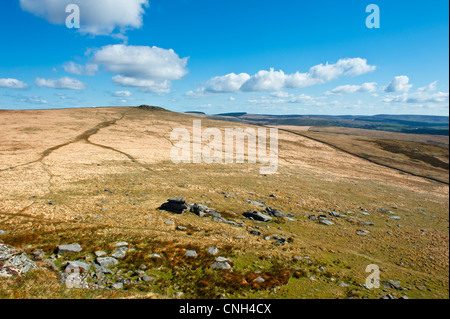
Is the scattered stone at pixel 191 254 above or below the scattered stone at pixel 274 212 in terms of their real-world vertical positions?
above

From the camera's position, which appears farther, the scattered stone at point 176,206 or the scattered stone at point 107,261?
the scattered stone at point 176,206

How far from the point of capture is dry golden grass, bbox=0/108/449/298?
52.5 ft

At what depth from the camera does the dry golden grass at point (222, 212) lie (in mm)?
16000

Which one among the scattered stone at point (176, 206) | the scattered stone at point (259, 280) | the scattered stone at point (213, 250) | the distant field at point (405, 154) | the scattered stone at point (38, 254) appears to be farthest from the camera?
the distant field at point (405, 154)

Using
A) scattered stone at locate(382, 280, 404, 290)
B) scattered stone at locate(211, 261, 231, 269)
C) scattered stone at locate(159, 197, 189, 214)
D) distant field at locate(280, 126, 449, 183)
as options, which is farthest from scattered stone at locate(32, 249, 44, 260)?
distant field at locate(280, 126, 449, 183)

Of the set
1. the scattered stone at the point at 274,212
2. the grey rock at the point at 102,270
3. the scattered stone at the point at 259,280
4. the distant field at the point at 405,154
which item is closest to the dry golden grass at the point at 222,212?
the scattered stone at the point at 259,280

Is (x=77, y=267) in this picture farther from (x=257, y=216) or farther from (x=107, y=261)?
(x=257, y=216)

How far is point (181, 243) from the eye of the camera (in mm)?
18484

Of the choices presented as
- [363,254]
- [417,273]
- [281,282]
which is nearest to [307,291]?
[281,282]

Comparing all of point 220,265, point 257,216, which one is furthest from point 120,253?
point 257,216

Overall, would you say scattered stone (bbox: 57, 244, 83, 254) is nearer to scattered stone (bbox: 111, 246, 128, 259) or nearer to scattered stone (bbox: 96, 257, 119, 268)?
scattered stone (bbox: 96, 257, 119, 268)

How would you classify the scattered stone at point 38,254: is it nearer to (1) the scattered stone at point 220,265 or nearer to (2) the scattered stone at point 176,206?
(1) the scattered stone at point 220,265

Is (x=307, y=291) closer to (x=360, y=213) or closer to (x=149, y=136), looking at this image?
(x=360, y=213)
